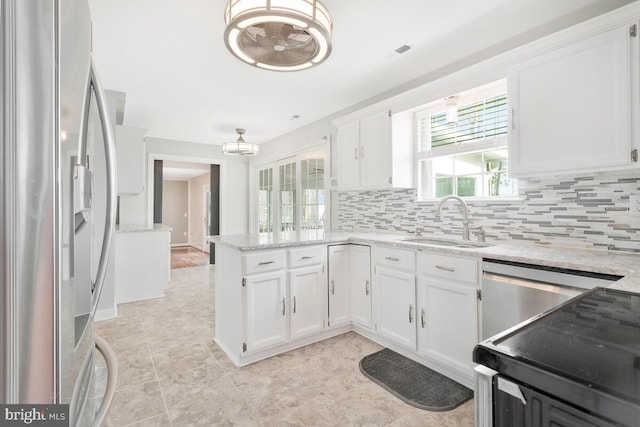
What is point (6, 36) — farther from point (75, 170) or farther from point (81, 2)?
point (81, 2)

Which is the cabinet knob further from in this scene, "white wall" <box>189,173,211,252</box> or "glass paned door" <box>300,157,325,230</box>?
"white wall" <box>189,173,211,252</box>

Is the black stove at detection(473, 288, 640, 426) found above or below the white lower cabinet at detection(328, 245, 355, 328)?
above

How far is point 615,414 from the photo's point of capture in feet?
1.45

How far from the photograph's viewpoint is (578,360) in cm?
54

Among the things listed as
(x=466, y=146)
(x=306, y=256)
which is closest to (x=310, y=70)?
(x=466, y=146)

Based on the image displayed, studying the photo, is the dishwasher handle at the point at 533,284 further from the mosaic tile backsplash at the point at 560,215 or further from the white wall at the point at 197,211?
the white wall at the point at 197,211

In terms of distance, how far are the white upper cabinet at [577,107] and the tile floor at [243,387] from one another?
5.26 feet

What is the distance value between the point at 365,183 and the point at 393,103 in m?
0.84

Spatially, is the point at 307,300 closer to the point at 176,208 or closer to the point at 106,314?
the point at 106,314

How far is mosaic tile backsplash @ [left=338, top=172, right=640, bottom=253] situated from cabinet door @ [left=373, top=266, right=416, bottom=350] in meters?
0.76

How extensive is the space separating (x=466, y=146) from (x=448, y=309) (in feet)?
4.93

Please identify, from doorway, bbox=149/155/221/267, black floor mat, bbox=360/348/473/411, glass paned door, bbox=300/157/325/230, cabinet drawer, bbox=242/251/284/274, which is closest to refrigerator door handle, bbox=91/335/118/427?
cabinet drawer, bbox=242/251/284/274

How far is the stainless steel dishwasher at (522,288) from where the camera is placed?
4.97 feet

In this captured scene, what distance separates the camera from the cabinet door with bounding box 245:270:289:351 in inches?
90.2
